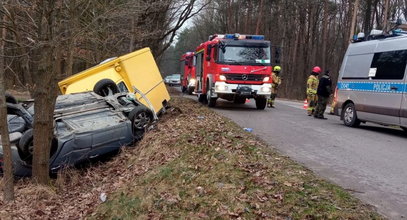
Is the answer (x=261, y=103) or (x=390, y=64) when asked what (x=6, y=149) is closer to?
(x=390, y=64)

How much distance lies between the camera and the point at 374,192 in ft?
16.3

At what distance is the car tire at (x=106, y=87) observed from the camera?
993 centimetres

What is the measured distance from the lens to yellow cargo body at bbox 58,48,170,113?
10.1 m

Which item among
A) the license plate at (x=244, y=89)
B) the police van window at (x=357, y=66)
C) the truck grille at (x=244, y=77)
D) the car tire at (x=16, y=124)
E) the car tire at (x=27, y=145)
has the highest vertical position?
the police van window at (x=357, y=66)

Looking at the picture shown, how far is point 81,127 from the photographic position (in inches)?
316

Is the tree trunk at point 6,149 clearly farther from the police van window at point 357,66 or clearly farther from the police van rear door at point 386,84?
the police van window at point 357,66

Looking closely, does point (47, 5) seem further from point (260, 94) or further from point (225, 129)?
point (260, 94)

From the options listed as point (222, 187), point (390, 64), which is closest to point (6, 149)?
point (222, 187)

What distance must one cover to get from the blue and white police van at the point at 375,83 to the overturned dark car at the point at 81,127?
225 inches

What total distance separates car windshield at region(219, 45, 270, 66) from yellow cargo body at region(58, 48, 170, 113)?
3.52 m

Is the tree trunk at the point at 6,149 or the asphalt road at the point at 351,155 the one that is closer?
the asphalt road at the point at 351,155

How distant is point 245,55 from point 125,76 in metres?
5.27

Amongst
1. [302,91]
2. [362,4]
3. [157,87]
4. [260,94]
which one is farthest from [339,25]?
[157,87]

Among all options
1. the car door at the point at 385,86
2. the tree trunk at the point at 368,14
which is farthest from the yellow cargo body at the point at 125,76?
the tree trunk at the point at 368,14
